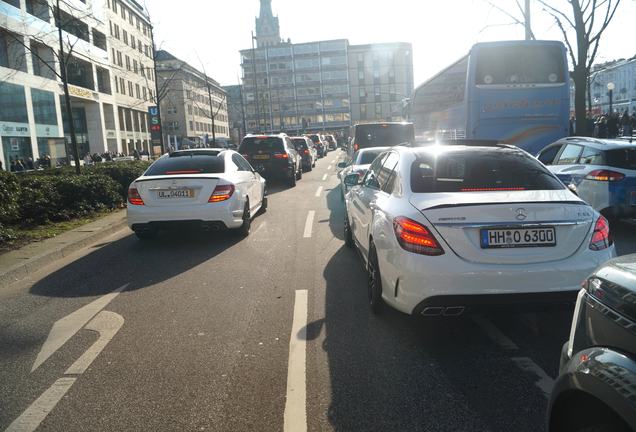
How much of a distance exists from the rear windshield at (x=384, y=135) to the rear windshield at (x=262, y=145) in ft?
9.19

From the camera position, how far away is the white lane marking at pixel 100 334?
3711 millimetres

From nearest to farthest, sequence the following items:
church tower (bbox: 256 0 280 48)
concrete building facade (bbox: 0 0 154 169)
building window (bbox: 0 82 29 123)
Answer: concrete building facade (bbox: 0 0 154 169)
building window (bbox: 0 82 29 123)
church tower (bbox: 256 0 280 48)

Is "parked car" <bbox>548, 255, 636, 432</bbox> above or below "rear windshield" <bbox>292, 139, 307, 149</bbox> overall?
below

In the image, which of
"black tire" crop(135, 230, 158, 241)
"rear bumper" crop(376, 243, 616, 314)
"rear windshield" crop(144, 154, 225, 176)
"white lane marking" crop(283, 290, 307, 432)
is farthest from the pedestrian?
"white lane marking" crop(283, 290, 307, 432)

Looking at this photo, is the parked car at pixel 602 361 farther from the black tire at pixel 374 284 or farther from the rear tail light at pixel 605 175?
the rear tail light at pixel 605 175

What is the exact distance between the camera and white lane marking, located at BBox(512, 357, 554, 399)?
10.2 feet

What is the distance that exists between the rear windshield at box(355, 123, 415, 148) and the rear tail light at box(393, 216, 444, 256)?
12.1 metres

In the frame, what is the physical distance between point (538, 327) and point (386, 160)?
226 cm

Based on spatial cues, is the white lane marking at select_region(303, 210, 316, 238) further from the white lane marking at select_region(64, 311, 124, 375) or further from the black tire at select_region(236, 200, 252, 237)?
the white lane marking at select_region(64, 311, 124, 375)

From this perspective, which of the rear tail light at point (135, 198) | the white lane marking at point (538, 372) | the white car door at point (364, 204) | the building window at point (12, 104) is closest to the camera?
the white lane marking at point (538, 372)

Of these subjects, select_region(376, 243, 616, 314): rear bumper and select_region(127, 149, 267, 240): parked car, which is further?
select_region(127, 149, 267, 240): parked car

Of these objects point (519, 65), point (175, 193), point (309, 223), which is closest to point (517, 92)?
point (519, 65)

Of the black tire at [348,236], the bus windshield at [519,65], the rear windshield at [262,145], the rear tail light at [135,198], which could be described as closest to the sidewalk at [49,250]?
the rear tail light at [135,198]

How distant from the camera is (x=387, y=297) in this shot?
4.05m
